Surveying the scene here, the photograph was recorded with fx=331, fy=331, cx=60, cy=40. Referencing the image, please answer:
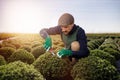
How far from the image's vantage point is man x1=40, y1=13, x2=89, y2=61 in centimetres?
370

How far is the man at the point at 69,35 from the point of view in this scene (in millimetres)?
3697

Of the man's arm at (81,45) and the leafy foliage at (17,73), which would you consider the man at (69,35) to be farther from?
the leafy foliage at (17,73)

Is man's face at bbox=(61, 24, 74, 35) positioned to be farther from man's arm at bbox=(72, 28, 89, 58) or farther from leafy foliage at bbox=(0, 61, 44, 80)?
leafy foliage at bbox=(0, 61, 44, 80)

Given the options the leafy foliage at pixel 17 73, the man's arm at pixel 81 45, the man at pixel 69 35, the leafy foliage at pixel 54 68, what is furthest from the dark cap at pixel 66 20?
the leafy foliage at pixel 54 68

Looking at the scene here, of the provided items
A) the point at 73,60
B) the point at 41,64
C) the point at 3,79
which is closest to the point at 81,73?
the point at 73,60

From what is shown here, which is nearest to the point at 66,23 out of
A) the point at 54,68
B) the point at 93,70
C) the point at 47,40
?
the point at 47,40

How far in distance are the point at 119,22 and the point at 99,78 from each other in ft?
6.06

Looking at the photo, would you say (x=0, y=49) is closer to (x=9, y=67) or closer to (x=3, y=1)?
(x=3, y=1)

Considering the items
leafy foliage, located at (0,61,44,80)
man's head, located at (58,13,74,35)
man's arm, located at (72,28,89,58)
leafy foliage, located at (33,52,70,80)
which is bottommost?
leafy foliage, located at (33,52,70,80)

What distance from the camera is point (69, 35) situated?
3992mm

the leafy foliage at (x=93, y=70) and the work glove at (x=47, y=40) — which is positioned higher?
the work glove at (x=47, y=40)

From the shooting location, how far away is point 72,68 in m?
4.66

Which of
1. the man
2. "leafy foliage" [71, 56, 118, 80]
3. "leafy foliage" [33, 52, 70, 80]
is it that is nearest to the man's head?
the man

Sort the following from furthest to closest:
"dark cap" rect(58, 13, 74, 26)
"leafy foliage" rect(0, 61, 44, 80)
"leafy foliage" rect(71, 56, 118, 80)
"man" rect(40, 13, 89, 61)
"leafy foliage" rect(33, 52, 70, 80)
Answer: "leafy foliage" rect(33, 52, 70, 80)
"leafy foliage" rect(71, 56, 118, 80)
"dark cap" rect(58, 13, 74, 26)
"man" rect(40, 13, 89, 61)
"leafy foliage" rect(0, 61, 44, 80)
